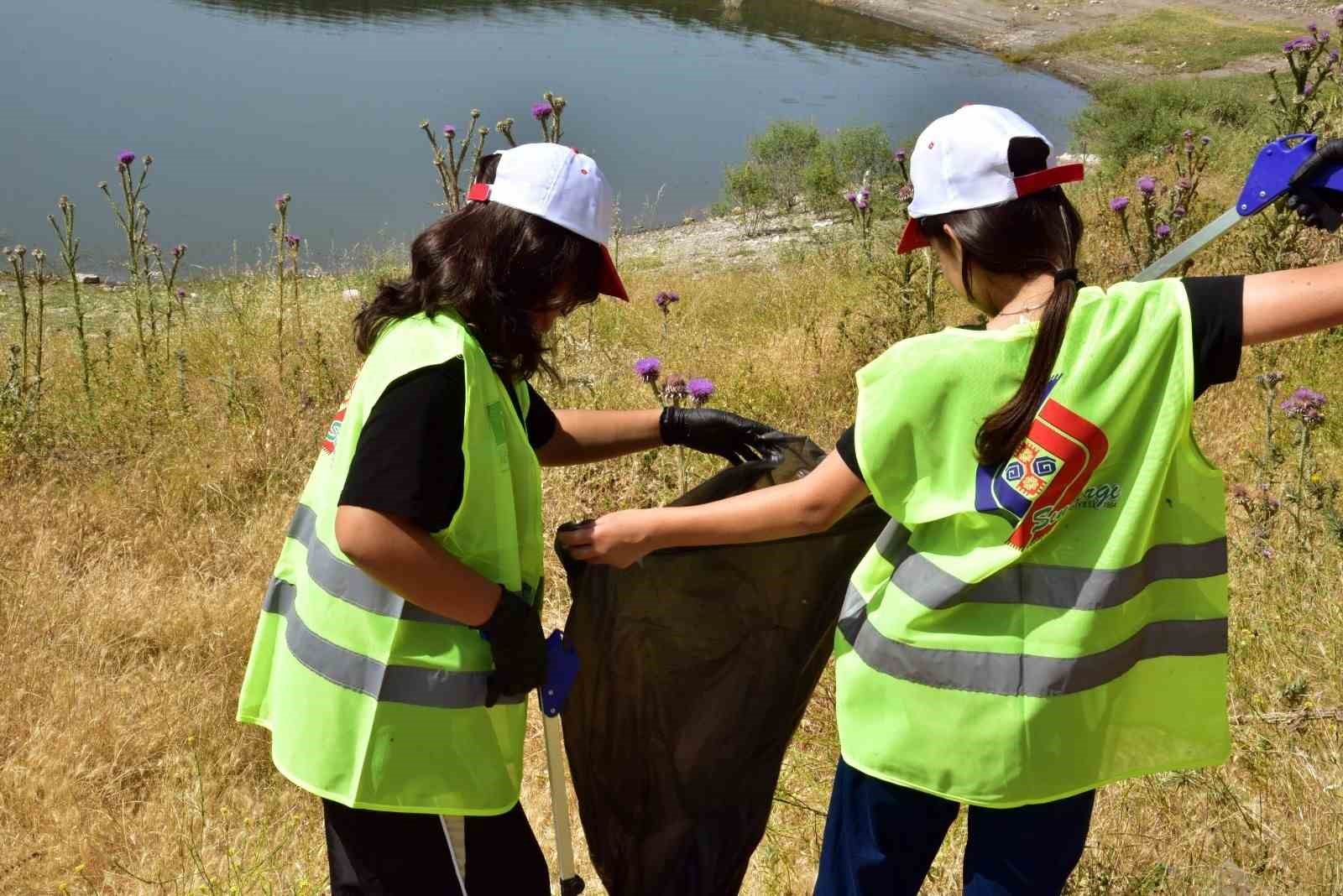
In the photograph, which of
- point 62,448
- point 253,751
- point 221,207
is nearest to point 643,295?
point 62,448

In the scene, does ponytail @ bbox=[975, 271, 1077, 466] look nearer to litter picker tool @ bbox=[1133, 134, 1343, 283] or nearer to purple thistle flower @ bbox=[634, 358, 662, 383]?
litter picker tool @ bbox=[1133, 134, 1343, 283]

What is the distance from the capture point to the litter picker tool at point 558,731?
6.82ft

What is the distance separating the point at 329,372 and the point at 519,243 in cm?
357

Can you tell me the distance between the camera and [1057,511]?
1705 millimetres

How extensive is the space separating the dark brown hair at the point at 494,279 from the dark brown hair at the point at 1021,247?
0.57m

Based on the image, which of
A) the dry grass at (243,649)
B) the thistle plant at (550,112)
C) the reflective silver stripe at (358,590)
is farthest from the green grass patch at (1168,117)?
the reflective silver stripe at (358,590)

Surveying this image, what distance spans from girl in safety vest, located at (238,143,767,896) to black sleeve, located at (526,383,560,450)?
1.01 feet

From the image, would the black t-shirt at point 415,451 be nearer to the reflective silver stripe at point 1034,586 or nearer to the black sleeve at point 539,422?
the black sleeve at point 539,422

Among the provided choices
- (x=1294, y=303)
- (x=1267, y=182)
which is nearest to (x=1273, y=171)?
(x=1267, y=182)

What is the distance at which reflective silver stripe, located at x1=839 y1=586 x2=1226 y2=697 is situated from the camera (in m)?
1.74

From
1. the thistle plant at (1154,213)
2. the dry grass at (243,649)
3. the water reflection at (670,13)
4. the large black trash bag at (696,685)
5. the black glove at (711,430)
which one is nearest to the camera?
the large black trash bag at (696,685)

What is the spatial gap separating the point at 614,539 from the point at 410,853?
0.59 meters

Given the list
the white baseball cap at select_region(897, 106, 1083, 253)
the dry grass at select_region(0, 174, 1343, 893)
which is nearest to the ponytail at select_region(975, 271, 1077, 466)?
the white baseball cap at select_region(897, 106, 1083, 253)

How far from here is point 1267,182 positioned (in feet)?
5.85
